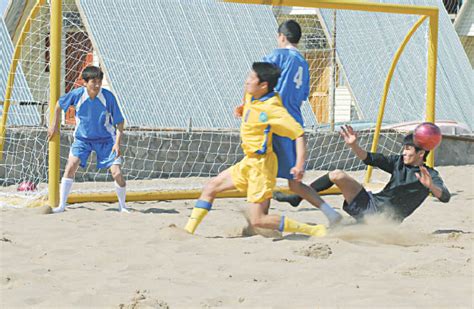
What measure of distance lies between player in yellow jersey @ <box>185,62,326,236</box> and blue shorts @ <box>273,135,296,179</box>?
0.20 meters

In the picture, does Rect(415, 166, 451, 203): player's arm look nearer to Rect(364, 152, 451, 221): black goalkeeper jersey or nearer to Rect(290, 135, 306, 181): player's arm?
Rect(364, 152, 451, 221): black goalkeeper jersey

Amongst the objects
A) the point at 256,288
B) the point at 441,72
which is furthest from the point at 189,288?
the point at 441,72

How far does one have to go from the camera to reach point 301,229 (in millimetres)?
6090

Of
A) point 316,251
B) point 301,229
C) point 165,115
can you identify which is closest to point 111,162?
point 301,229

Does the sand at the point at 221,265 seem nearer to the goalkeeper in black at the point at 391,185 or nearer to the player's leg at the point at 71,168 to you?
the goalkeeper in black at the point at 391,185

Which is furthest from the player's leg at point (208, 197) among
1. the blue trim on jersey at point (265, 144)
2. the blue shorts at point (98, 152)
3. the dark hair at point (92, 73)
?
the dark hair at point (92, 73)

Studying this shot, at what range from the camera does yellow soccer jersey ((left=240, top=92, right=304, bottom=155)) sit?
593 centimetres

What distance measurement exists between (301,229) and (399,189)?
95 centimetres

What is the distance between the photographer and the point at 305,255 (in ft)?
18.0

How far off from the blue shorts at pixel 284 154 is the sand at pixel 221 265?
1.48 feet

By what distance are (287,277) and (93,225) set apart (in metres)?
2.56

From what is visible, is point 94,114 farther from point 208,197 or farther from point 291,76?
point 208,197

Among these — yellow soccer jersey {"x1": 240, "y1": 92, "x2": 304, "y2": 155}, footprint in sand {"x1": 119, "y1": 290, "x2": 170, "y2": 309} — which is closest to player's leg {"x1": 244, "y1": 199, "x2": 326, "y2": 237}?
yellow soccer jersey {"x1": 240, "y1": 92, "x2": 304, "y2": 155}

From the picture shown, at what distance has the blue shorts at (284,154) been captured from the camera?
20.7 feet
